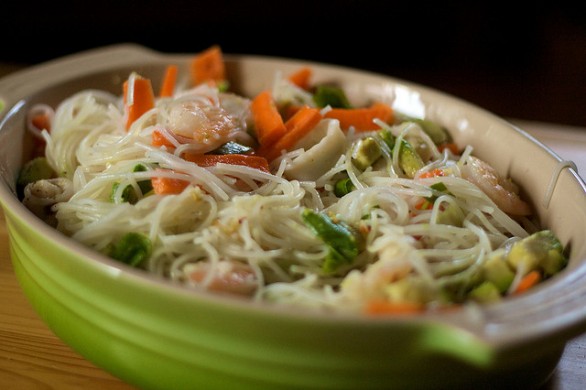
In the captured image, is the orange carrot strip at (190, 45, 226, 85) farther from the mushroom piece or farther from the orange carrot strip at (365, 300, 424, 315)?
the orange carrot strip at (365, 300, 424, 315)

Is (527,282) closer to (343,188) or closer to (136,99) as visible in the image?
(343,188)

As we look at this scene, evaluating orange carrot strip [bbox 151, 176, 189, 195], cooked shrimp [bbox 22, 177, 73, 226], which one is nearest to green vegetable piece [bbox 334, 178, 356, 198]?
orange carrot strip [bbox 151, 176, 189, 195]

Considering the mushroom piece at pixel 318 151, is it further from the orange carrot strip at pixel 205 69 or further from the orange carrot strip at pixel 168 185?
the orange carrot strip at pixel 205 69

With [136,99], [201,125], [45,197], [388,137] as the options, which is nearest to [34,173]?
[45,197]

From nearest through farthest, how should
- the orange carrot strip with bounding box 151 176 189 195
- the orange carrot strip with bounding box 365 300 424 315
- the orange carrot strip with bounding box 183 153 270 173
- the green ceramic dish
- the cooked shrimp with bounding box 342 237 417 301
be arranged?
the green ceramic dish
the orange carrot strip with bounding box 365 300 424 315
the cooked shrimp with bounding box 342 237 417 301
the orange carrot strip with bounding box 151 176 189 195
the orange carrot strip with bounding box 183 153 270 173

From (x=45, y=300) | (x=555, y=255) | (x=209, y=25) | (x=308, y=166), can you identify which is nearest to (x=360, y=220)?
(x=308, y=166)

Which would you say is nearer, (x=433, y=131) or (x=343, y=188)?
→ (x=343, y=188)
